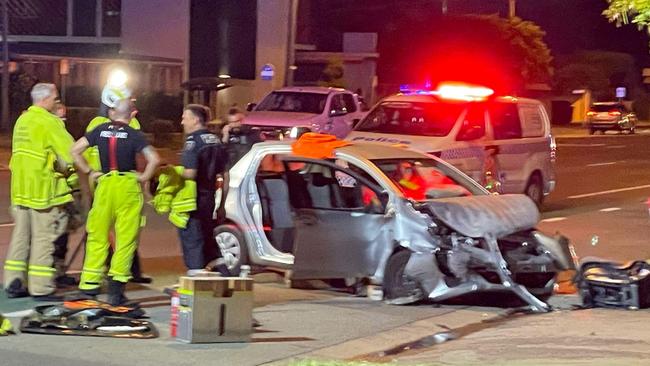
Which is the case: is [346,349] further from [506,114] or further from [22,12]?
[22,12]

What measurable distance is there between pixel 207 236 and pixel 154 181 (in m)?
0.92

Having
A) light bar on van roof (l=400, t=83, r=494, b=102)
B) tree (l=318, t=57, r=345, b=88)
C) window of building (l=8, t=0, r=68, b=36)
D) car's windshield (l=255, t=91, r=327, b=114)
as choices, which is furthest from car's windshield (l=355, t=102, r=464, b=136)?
window of building (l=8, t=0, r=68, b=36)

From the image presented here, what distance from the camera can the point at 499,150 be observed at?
17.8 m

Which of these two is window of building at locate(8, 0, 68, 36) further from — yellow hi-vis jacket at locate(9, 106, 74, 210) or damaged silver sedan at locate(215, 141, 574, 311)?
yellow hi-vis jacket at locate(9, 106, 74, 210)

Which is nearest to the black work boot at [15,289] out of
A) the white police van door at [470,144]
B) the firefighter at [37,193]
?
the firefighter at [37,193]

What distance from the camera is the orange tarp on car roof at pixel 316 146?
11125 mm

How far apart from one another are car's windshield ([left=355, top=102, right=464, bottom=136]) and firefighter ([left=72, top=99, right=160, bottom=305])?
27.5 ft

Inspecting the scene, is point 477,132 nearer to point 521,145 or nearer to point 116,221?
point 521,145

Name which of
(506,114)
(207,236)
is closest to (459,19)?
(506,114)

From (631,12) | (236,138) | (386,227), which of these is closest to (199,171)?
(386,227)

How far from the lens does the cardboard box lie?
8.37m

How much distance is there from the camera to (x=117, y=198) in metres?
9.25

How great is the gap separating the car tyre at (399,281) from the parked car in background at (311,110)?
13345mm

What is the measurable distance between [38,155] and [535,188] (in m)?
10.8
